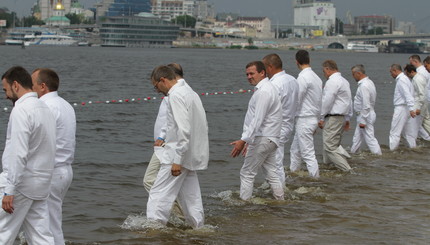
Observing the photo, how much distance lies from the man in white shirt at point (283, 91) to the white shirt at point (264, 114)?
3.84 ft

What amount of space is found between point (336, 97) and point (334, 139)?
2.81 feet

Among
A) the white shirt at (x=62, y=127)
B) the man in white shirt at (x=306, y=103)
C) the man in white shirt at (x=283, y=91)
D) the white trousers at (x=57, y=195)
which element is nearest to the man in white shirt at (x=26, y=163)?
the white trousers at (x=57, y=195)

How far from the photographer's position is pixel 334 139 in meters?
14.1

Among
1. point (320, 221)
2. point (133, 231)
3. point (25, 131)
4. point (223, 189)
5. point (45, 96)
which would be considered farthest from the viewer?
point (223, 189)

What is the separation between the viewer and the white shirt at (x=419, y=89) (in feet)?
59.4

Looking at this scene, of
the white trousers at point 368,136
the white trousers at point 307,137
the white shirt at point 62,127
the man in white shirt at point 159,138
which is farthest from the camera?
the white trousers at point 368,136

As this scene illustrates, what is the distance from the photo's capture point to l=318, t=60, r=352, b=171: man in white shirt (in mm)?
13672

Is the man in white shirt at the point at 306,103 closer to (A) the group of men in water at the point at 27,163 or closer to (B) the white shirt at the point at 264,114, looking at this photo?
(B) the white shirt at the point at 264,114

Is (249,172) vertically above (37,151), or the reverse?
(37,151)

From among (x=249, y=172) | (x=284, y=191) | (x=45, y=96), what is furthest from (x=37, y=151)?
(x=284, y=191)

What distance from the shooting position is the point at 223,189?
13.8m

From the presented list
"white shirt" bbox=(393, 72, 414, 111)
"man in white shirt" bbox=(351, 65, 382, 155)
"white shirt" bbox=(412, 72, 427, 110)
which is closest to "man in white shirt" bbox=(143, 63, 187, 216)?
"man in white shirt" bbox=(351, 65, 382, 155)

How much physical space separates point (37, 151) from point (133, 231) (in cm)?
347

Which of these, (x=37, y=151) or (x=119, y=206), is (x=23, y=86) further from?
(x=119, y=206)
